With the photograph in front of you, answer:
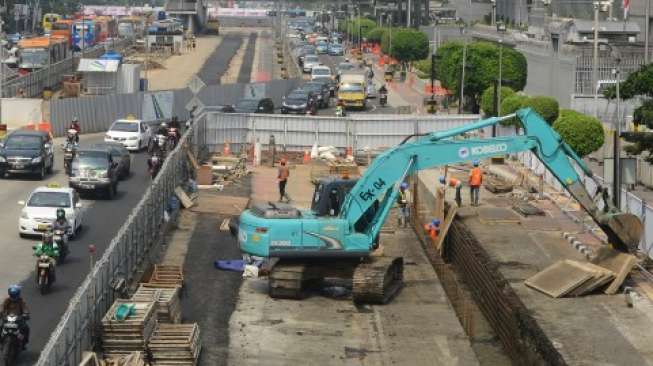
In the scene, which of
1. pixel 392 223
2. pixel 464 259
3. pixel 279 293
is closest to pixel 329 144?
pixel 392 223

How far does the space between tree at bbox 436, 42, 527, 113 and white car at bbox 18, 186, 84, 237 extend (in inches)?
1815

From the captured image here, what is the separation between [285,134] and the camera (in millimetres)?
59250

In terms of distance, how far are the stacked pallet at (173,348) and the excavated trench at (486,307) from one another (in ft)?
19.8

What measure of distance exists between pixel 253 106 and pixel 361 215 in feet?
129

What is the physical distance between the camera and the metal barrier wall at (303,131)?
59.0 metres

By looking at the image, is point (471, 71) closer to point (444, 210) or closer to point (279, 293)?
point (444, 210)

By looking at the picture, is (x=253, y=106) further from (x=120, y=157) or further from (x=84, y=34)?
(x=84, y=34)

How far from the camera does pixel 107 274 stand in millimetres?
26453

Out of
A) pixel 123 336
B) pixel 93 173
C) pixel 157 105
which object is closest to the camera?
pixel 123 336

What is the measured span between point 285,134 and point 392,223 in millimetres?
17651

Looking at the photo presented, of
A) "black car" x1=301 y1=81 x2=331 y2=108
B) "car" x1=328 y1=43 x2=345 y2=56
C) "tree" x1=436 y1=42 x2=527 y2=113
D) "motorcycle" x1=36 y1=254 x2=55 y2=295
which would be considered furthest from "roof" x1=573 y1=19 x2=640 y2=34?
"car" x1=328 y1=43 x2=345 y2=56

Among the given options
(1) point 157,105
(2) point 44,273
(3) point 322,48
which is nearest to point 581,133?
(1) point 157,105

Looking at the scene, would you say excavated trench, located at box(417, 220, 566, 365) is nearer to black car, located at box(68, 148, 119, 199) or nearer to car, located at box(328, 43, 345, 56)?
black car, located at box(68, 148, 119, 199)

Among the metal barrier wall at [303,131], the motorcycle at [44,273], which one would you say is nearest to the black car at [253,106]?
the metal barrier wall at [303,131]
